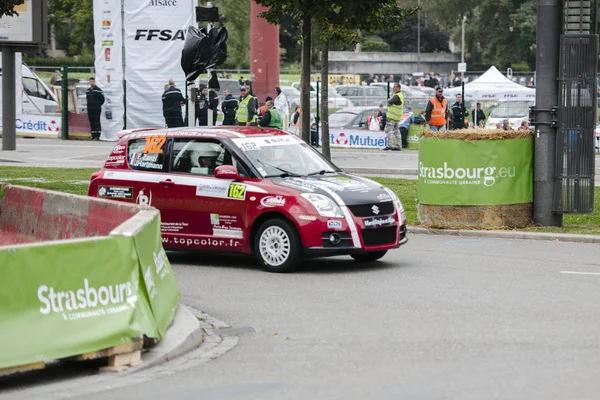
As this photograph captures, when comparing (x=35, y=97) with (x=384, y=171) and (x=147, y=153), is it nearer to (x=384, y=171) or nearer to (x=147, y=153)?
(x=384, y=171)

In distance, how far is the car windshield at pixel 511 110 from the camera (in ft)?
140

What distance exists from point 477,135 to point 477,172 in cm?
52

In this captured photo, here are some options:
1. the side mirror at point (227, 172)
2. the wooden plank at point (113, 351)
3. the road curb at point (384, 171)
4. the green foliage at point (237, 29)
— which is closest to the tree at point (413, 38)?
the green foliage at point (237, 29)

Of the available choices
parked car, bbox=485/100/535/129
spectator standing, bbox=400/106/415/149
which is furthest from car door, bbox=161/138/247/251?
parked car, bbox=485/100/535/129

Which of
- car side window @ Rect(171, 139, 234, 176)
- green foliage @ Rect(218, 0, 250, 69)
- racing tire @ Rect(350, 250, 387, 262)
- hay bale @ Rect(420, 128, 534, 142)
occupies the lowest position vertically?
racing tire @ Rect(350, 250, 387, 262)

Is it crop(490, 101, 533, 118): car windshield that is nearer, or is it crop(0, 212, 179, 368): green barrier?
crop(0, 212, 179, 368): green barrier

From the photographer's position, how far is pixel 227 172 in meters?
13.6

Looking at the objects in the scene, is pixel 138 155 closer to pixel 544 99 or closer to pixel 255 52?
pixel 544 99

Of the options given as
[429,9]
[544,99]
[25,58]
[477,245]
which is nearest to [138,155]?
[477,245]

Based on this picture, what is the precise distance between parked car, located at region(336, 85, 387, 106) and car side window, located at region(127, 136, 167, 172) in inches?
1391

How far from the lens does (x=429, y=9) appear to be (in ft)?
347

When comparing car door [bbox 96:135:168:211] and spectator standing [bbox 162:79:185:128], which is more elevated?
spectator standing [bbox 162:79:185:128]

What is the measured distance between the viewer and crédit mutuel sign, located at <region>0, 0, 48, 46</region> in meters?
33.1

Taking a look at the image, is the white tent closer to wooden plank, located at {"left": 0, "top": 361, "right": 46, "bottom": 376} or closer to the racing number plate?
the racing number plate
